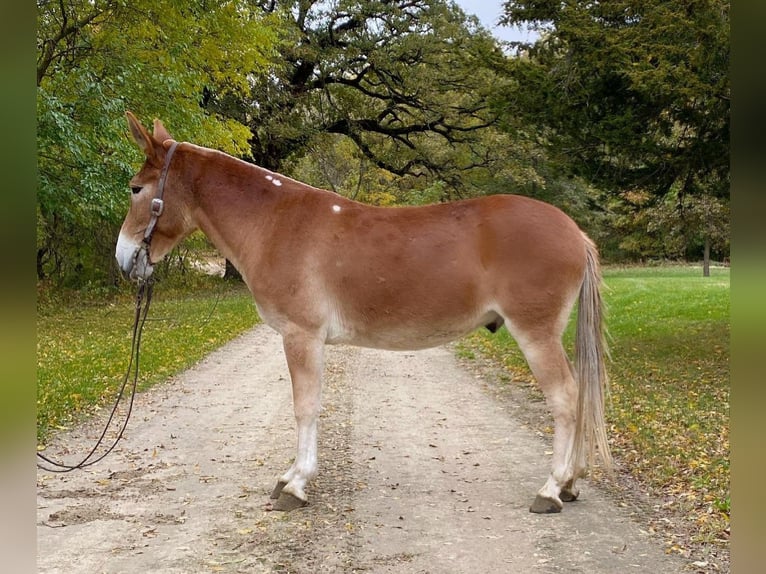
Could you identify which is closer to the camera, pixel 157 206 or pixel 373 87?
pixel 157 206

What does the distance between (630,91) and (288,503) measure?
770cm

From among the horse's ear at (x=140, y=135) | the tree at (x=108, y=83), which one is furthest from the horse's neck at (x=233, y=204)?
the tree at (x=108, y=83)

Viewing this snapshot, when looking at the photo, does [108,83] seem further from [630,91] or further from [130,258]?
[630,91]

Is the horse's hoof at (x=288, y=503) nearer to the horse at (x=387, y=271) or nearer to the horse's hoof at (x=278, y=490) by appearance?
the horse at (x=387, y=271)

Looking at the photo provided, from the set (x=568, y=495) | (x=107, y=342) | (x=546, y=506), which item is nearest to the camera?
(x=546, y=506)

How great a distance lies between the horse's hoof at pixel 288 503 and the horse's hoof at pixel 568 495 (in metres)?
1.89

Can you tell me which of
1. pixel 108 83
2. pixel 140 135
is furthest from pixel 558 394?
pixel 108 83

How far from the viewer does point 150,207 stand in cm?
491

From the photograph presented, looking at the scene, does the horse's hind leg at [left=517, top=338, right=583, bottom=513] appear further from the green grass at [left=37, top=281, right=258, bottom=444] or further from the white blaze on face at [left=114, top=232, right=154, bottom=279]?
the green grass at [left=37, top=281, right=258, bottom=444]

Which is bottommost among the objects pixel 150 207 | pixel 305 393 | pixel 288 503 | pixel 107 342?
pixel 107 342

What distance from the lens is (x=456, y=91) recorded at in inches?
923

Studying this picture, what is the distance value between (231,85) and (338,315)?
16.3m

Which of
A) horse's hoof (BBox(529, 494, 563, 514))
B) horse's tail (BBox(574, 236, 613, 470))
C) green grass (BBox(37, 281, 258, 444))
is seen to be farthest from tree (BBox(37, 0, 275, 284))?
horse's hoof (BBox(529, 494, 563, 514))
